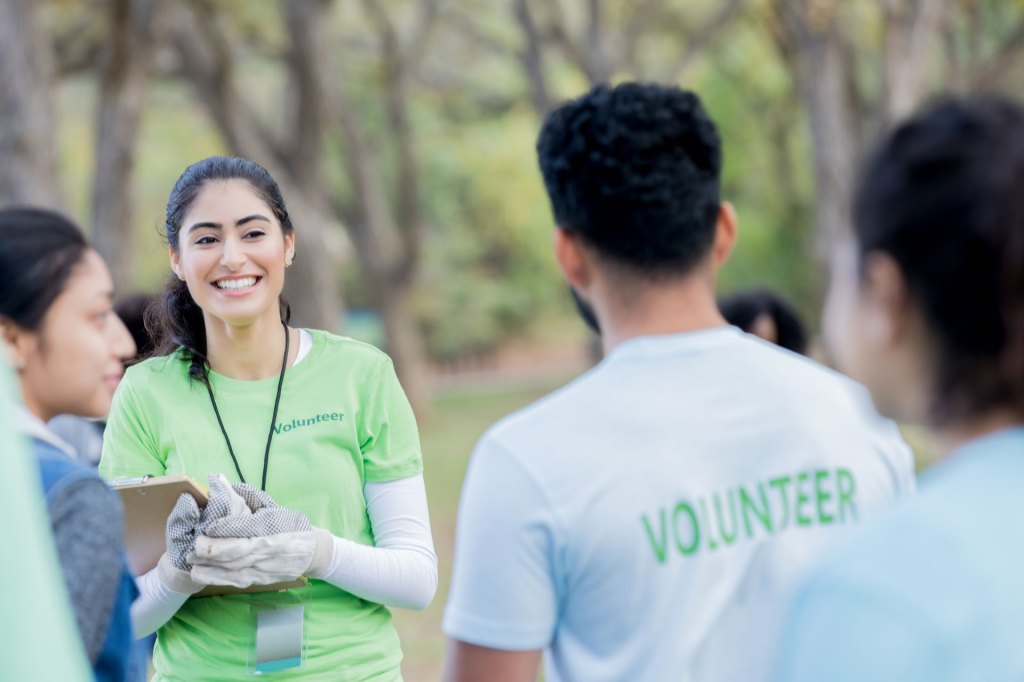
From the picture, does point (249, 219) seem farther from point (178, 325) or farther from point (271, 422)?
point (271, 422)

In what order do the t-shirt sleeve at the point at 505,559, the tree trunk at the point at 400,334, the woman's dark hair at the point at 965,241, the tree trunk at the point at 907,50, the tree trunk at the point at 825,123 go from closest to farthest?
the woman's dark hair at the point at 965,241 < the t-shirt sleeve at the point at 505,559 < the tree trunk at the point at 907,50 < the tree trunk at the point at 825,123 < the tree trunk at the point at 400,334

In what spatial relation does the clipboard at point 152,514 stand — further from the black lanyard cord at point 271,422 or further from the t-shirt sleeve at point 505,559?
the t-shirt sleeve at point 505,559

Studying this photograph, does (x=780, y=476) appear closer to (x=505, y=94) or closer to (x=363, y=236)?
(x=363, y=236)

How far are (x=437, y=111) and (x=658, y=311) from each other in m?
25.7

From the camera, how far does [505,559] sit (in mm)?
1792

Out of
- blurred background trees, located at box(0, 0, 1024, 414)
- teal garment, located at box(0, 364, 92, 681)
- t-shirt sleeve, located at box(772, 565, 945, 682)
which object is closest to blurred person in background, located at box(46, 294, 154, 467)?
blurred background trees, located at box(0, 0, 1024, 414)

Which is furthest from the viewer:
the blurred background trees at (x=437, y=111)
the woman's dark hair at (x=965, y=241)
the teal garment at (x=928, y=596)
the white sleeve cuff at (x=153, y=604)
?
the blurred background trees at (x=437, y=111)

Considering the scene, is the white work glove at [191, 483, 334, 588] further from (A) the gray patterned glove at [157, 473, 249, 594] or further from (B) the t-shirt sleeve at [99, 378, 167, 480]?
(B) the t-shirt sleeve at [99, 378, 167, 480]

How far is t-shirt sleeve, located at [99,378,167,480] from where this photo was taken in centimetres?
271

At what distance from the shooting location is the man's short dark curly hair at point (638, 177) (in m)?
1.90

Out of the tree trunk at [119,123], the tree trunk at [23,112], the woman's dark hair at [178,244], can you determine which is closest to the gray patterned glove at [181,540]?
the woman's dark hair at [178,244]

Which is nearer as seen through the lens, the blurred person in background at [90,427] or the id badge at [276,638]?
the id badge at [276,638]

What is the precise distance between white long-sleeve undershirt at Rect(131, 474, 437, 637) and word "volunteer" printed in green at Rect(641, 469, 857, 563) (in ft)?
3.31

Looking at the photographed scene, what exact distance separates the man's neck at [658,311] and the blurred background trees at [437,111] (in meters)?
1.63
